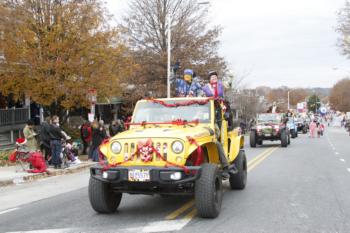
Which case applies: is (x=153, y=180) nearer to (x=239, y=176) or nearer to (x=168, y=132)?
(x=168, y=132)

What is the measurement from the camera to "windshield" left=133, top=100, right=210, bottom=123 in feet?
30.3

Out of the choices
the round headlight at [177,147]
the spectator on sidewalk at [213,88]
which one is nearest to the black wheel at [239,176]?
the spectator on sidewalk at [213,88]

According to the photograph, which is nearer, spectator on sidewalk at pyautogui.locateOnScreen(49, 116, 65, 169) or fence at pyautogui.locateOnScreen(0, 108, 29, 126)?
spectator on sidewalk at pyautogui.locateOnScreen(49, 116, 65, 169)

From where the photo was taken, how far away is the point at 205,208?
749 cm

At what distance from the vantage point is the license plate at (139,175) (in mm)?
7336

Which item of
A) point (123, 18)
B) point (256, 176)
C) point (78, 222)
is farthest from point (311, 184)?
point (123, 18)

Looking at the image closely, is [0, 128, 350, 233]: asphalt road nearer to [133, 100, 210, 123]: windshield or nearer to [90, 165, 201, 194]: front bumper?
[90, 165, 201, 194]: front bumper

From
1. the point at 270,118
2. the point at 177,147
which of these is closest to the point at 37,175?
the point at 177,147

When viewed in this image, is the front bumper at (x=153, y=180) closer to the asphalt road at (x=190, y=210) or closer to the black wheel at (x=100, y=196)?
the black wheel at (x=100, y=196)

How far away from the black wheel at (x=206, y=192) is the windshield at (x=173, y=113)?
1.71 metres

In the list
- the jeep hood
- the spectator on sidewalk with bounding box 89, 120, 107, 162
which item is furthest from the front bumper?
the spectator on sidewalk with bounding box 89, 120, 107, 162

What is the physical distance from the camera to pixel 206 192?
740 cm

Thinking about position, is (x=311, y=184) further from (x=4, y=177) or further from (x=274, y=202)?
(x=4, y=177)

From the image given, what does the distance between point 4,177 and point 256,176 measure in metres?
7.10
